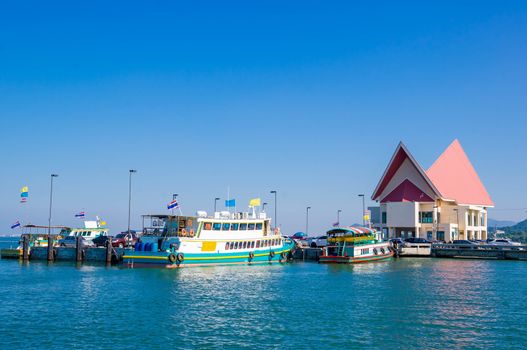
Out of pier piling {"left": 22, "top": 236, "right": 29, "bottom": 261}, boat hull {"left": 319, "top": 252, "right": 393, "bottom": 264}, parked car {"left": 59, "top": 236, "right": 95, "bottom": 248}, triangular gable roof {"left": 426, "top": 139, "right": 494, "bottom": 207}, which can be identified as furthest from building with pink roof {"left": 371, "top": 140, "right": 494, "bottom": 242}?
pier piling {"left": 22, "top": 236, "right": 29, "bottom": 261}

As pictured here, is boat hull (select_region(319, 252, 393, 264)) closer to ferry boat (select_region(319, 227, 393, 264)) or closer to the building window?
ferry boat (select_region(319, 227, 393, 264))

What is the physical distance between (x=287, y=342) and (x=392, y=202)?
7587 cm

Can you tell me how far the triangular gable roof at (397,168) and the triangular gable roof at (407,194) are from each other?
2252mm

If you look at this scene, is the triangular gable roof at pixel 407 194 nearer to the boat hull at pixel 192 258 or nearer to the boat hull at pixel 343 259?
the boat hull at pixel 343 259

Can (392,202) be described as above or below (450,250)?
above

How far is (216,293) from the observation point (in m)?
37.4

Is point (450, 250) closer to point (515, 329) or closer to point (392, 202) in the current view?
point (392, 202)

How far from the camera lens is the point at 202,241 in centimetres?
5431

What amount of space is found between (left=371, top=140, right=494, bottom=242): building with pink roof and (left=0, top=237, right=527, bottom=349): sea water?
1694 inches

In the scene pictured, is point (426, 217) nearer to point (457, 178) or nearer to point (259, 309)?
point (457, 178)

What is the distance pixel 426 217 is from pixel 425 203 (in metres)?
2.54

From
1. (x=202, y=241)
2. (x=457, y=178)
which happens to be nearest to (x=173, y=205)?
(x=202, y=241)

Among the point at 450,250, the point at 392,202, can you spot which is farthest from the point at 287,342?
the point at 392,202

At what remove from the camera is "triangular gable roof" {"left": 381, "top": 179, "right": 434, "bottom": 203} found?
95875 mm
